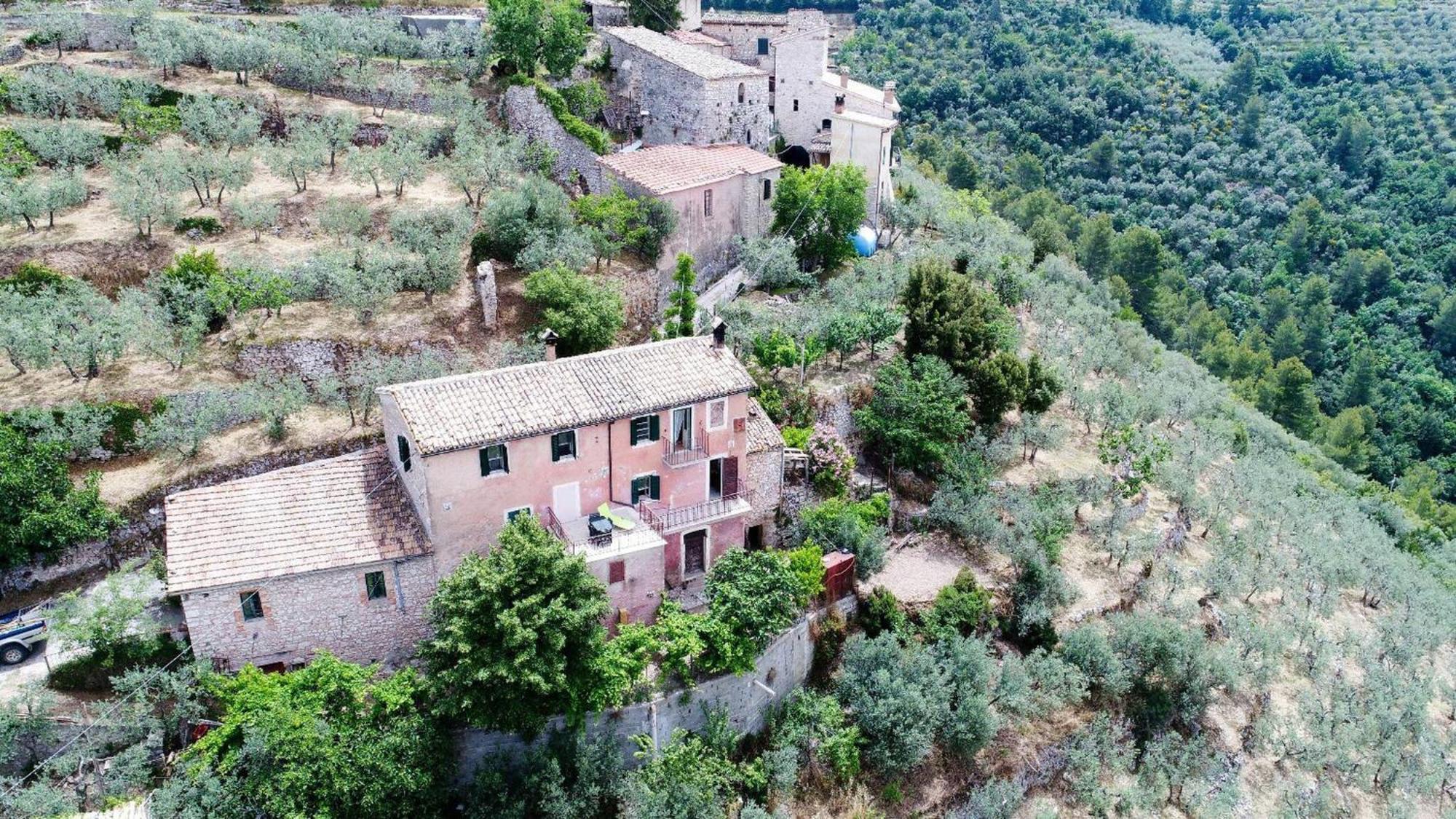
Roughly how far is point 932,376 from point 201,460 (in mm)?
22975

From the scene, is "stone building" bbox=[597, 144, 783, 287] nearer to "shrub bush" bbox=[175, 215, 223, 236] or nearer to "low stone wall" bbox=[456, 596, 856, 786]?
"shrub bush" bbox=[175, 215, 223, 236]

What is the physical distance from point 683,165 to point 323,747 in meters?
28.5

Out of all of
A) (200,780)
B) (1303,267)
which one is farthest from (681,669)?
(1303,267)

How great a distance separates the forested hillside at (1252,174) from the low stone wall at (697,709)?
44708mm

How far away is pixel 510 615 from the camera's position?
2306cm

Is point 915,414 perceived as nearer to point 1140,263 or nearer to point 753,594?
point 753,594

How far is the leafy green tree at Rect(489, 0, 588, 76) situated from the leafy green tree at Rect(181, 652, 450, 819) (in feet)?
111

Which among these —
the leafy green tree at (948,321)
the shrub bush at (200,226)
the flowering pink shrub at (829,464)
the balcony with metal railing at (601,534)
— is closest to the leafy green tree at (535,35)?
the shrub bush at (200,226)

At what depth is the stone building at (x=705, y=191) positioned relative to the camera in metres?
41.7

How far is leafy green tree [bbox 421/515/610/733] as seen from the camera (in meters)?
23.2

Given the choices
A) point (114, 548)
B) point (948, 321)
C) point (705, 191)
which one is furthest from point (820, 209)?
point (114, 548)

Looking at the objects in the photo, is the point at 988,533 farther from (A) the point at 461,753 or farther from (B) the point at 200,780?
(B) the point at 200,780

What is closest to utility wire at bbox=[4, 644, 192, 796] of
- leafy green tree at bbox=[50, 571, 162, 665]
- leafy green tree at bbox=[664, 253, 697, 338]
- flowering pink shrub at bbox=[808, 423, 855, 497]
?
leafy green tree at bbox=[50, 571, 162, 665]

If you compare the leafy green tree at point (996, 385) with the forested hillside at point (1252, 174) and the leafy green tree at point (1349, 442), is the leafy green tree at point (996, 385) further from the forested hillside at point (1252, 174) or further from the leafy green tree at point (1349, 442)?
the leafy green tree at point (1349, 442)
